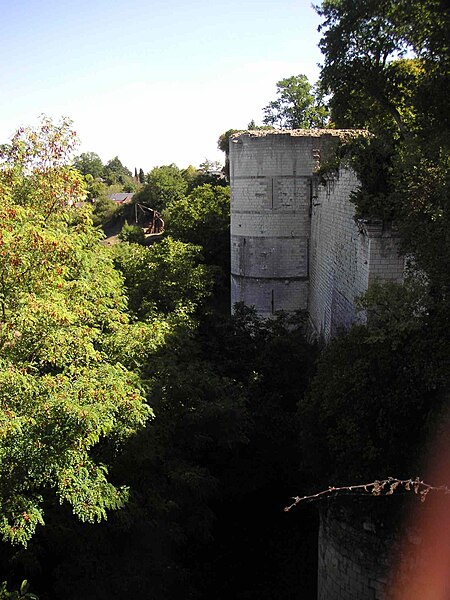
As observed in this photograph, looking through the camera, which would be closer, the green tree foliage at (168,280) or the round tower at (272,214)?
the round tower at (272,214)

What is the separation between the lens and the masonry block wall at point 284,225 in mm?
14719

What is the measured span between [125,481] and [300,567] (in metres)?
4.47

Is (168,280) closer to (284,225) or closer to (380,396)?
(284,225)

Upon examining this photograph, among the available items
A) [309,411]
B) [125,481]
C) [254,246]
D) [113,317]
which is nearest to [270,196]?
[254,246]

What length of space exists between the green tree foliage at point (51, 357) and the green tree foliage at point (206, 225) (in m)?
15.9

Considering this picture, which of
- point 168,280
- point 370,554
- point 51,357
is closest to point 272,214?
point 168,280

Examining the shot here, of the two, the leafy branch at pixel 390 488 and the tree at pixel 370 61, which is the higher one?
the tree at pixel 370 61

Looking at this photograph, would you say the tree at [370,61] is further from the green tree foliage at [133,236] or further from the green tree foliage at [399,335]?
the green tree foliage at [133,236]

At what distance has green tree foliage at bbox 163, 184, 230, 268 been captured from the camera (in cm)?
2538

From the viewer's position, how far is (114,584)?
711 centimetres

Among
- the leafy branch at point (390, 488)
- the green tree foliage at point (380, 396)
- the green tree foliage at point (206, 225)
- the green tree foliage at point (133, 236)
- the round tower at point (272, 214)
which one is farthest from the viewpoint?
the green tree foliage at point (133, 236)

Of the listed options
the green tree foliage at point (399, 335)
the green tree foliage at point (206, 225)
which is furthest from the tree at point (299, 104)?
the green tree foliage at point (399, 335)

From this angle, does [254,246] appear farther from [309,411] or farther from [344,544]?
[344,544]

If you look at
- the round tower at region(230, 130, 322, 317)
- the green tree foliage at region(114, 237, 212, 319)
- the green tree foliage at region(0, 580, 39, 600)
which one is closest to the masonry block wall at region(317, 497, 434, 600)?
the green tree foliage at region(0, 580, 39, 600)
